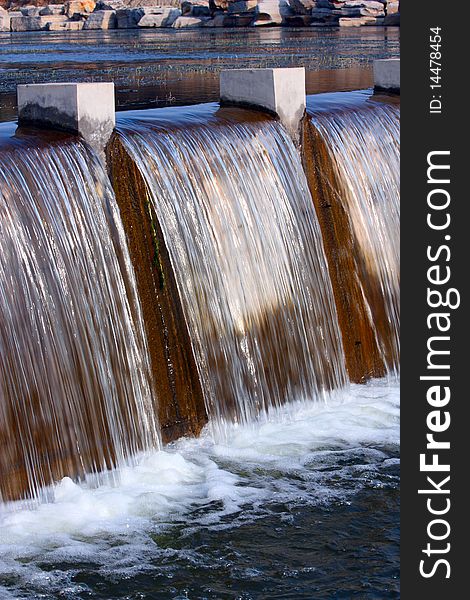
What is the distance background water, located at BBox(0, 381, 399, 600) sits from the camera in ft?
24.6

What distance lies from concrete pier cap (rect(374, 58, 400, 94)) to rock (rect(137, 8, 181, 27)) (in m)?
59.3

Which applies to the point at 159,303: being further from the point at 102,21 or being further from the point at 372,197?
the point at 102,21

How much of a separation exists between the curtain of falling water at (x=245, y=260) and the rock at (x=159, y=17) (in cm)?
6256

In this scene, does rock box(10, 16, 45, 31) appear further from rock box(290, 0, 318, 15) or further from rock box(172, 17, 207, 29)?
rock box(290, 0, 318, 15)

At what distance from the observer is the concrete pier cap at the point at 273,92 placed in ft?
38.1

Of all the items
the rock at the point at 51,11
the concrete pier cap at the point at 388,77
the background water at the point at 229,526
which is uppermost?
the rock at the point at 51,11

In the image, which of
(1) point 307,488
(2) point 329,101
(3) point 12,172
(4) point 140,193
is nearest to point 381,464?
(1) point 307,488

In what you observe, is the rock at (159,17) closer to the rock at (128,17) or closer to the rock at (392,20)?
the rock at (128,17)

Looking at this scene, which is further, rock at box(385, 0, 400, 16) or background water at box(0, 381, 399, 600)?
rock at box(385, 0, 400, 16)

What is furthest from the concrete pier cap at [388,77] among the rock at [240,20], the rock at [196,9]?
the rock at [196,9]

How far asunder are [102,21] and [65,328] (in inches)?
2673

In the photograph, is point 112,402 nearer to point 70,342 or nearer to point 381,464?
point 70,342

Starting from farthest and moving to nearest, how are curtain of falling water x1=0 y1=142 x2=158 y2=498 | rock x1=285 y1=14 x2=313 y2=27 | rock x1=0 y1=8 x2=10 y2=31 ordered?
1. rock x1=0 y1=8 x2=10 y2=31
2. rock x1=285 y1=14 x2=313 y2=27
3. curtain of falling water x1=0 y1=142 x2=158 y2=498

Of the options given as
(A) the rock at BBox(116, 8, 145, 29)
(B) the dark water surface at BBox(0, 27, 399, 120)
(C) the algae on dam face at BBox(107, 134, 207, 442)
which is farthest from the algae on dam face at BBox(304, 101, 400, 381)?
(A) the rock at BBox(116, 8, 145, 29)
